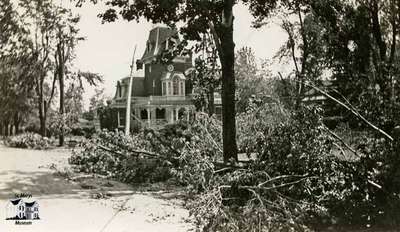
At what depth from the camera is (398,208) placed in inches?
261

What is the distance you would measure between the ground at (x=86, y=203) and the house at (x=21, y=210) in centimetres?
11

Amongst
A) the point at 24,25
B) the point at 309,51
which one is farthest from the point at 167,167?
the point at 309,51

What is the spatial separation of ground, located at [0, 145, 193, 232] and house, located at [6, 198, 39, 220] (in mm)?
109

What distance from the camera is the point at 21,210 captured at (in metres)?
6.96

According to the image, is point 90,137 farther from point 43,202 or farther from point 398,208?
point 398,208

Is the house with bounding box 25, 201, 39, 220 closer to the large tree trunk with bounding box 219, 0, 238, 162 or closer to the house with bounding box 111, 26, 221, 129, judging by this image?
the large tree trunk with bounding box 219, 0, 238, 162

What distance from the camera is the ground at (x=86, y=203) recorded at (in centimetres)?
716

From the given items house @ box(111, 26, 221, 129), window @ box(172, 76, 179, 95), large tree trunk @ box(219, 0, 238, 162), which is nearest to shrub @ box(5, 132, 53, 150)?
large tree trunk @ box(219, 0, 238, 162)

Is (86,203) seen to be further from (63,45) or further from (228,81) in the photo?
(63,45)

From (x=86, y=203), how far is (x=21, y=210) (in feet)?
6.49

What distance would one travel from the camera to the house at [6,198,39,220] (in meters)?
6.81

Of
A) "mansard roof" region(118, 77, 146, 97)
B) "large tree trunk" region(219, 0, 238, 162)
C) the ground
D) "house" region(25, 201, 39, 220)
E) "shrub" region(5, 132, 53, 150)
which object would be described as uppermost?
"mansard roof" region(118, 77, 146, 97)

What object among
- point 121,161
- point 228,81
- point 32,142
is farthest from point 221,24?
point 32,142

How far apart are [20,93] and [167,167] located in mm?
3936
